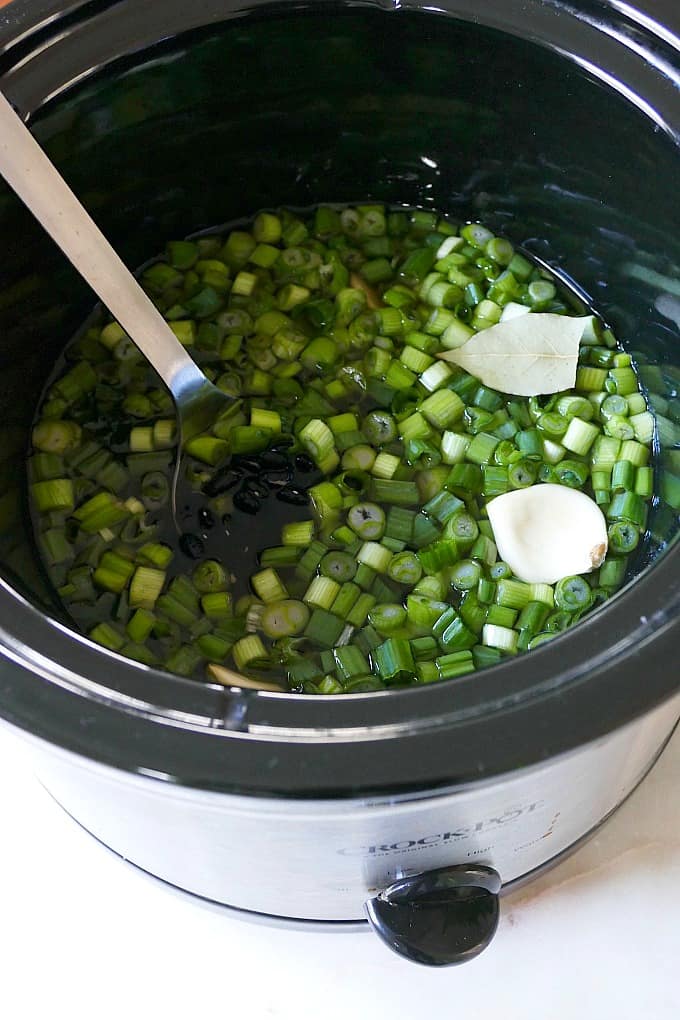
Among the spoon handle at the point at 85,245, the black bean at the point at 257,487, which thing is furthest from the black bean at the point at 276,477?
the spoon handle at the point at 85,245

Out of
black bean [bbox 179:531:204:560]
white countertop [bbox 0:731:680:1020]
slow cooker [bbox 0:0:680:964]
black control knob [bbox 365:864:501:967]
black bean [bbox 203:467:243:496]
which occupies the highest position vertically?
slow cooker [bbox 0:0:680:964]

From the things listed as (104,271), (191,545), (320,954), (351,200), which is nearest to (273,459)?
(191,545)

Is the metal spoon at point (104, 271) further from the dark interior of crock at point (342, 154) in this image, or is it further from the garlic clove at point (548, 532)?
the garlic clove at point (548, 532)

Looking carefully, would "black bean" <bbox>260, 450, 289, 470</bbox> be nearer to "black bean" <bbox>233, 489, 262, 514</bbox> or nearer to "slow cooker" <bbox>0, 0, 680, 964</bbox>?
"black bean" <bbox>233, 489, 262, 514</bbox>

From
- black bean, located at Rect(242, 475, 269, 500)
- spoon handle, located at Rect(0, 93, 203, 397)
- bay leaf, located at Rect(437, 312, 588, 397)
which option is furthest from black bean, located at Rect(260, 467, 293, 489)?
bay leaf, located at Rect(437, 312, 588, 397)

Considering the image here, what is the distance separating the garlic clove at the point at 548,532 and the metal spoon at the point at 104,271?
1.13ft

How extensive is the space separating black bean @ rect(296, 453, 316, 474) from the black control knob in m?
0.49

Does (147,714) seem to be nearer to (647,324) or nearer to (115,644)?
(115,644)

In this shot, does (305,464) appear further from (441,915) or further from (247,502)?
(441,915)

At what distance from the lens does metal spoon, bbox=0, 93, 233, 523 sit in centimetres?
98

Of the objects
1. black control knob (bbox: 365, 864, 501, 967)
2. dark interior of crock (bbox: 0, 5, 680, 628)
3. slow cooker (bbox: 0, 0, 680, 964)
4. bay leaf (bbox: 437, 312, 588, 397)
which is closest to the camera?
slow cooker (bbox: 0, 0, 680, 964)

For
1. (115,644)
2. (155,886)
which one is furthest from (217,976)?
(115,644)

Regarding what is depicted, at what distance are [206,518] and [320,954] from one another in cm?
46

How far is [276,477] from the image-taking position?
1.18m
